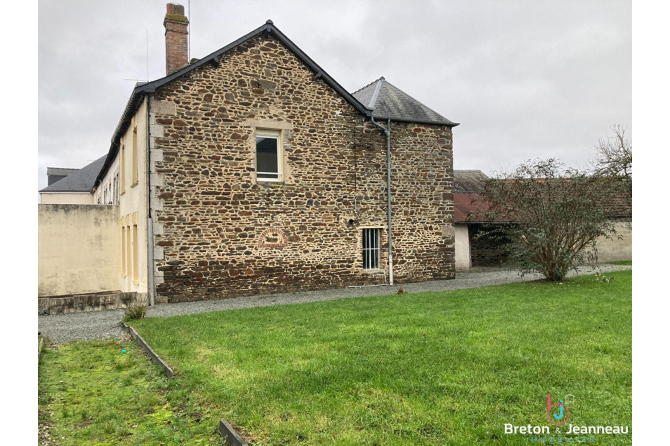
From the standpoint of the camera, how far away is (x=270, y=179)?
1428 centimetres

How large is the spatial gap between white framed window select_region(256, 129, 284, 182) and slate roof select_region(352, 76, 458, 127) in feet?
10.9

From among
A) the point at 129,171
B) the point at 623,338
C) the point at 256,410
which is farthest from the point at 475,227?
the point at 256,410

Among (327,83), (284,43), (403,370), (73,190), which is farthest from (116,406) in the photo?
(73,190)

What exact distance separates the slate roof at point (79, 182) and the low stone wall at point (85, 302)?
23676 mm

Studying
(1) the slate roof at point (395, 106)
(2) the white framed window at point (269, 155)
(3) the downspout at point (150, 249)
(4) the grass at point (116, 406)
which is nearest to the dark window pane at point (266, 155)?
(2) the white framed window at point (269, 155)

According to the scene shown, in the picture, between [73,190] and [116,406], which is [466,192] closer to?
[116,406]

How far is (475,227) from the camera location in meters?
22.5

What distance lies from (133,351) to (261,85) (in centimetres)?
882

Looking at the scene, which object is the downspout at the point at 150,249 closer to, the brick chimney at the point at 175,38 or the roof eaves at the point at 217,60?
the roof eaves at the point at 217,60

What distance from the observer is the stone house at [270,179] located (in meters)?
13.0

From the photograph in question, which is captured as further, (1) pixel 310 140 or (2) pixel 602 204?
(1) pixel 310 140

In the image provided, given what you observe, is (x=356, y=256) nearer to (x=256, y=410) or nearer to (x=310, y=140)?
(x=310, y=140)

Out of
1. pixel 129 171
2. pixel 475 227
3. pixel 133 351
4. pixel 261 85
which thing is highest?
pixel 261 85

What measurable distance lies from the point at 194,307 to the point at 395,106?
9.20m
